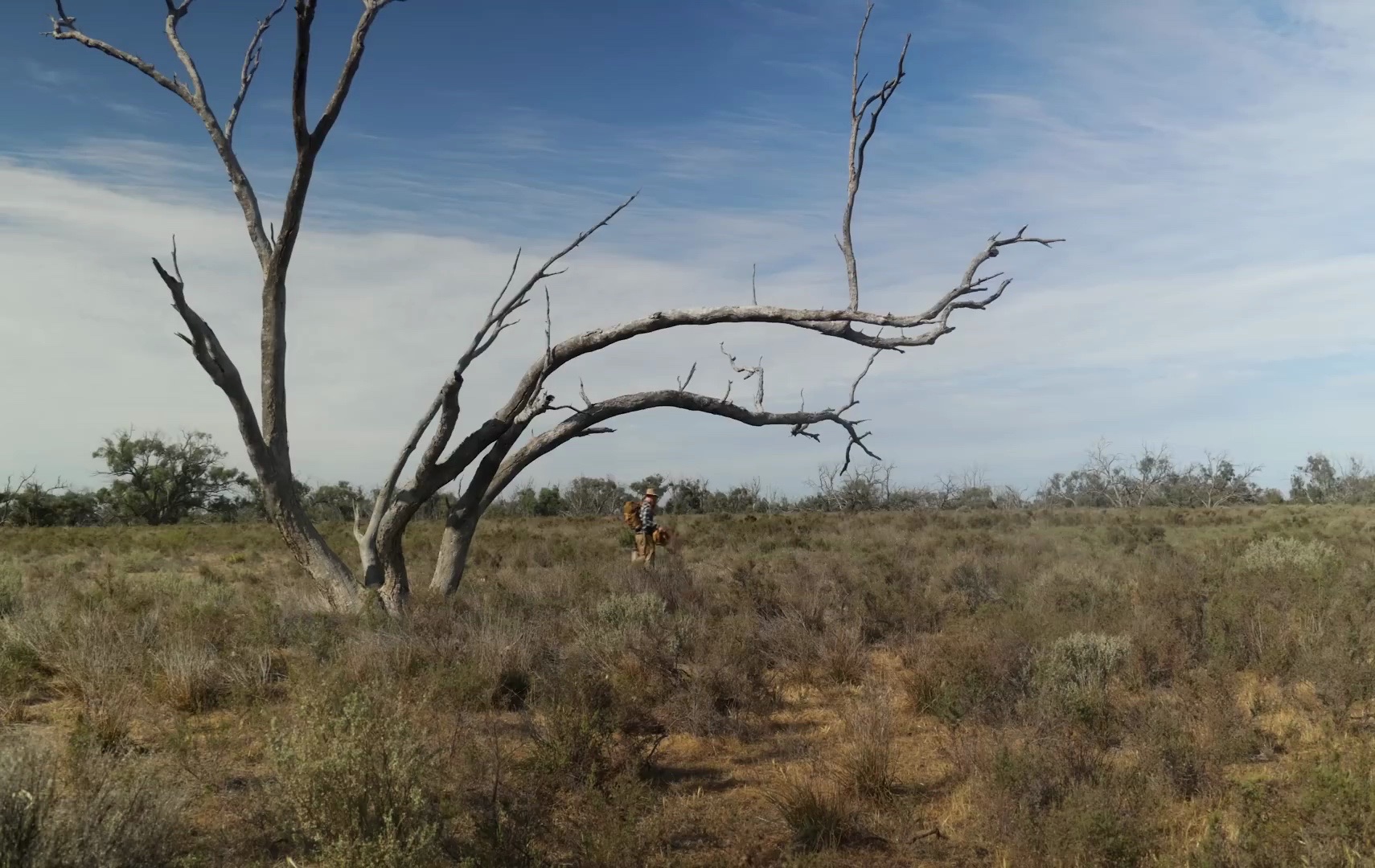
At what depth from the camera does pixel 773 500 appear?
4909 cm

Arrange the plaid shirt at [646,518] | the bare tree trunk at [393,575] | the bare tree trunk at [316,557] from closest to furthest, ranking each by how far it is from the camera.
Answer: the bare tree trunk at [316,557], the bare tree trunk at [393,575], the plaid shirt at [646,518]

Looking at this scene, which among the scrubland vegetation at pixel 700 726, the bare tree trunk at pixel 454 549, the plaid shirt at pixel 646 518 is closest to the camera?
the scrubland vegetation at pixel 700 726

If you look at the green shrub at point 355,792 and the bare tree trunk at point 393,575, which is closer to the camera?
the green shrub at point 355,792

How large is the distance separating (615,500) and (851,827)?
1706 inches

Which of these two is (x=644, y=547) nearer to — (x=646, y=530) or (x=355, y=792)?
(x=646, y=530)

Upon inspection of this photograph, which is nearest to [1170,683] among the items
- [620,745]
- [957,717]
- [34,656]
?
[957,717]

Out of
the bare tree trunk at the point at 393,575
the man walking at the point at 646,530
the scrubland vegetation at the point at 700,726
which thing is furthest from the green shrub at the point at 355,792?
the man walking at the point at 646,530

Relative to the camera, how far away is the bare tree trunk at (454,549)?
391 inches

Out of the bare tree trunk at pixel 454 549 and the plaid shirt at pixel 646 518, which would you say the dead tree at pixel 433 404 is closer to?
the bare tree trunk at pixel 454 549

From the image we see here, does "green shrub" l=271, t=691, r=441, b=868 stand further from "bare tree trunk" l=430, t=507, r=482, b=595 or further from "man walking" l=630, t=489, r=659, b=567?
"man walking" l=630, t=489, r=659, b=567

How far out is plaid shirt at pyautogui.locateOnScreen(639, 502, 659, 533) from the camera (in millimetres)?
15938

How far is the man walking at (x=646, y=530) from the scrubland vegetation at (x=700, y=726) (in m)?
3.17

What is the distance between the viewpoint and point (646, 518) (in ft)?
52.4

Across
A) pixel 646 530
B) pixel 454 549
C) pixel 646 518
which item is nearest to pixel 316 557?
pixel 454 549
